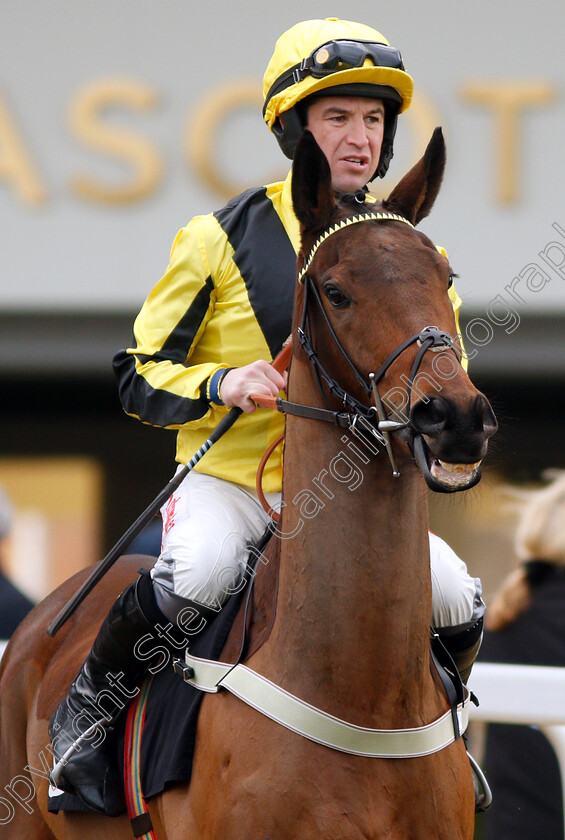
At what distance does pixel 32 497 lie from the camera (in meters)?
9.59

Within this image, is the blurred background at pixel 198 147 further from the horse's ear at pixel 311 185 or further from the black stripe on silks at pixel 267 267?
the horse's ear at pixel 311 185

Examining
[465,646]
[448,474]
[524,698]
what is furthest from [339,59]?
[524,698]

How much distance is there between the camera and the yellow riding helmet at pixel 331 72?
285cm

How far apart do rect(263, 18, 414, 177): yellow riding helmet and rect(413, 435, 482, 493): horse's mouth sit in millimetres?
1238

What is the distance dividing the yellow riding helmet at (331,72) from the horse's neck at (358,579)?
0.99 meters

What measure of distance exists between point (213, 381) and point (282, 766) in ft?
3.23

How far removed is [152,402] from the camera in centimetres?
295

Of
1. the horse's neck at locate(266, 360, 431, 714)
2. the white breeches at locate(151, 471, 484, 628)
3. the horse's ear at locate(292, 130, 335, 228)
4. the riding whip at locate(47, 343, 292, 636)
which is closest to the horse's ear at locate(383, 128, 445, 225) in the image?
the horse's ear at locate(292, 130, 335, 228)

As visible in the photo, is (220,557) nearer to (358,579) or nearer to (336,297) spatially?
(358,579)

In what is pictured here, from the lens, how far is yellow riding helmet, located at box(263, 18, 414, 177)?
9.36ft

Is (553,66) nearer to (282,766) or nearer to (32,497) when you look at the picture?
(32,497)

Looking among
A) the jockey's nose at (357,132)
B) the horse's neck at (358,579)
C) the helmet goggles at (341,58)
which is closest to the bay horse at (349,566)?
the horse's neck at (358,579)

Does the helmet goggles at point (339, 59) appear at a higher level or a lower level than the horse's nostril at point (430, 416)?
higher

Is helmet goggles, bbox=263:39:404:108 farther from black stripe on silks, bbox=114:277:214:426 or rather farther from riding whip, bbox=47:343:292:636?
riding whip, bbox=47:343:292:636
